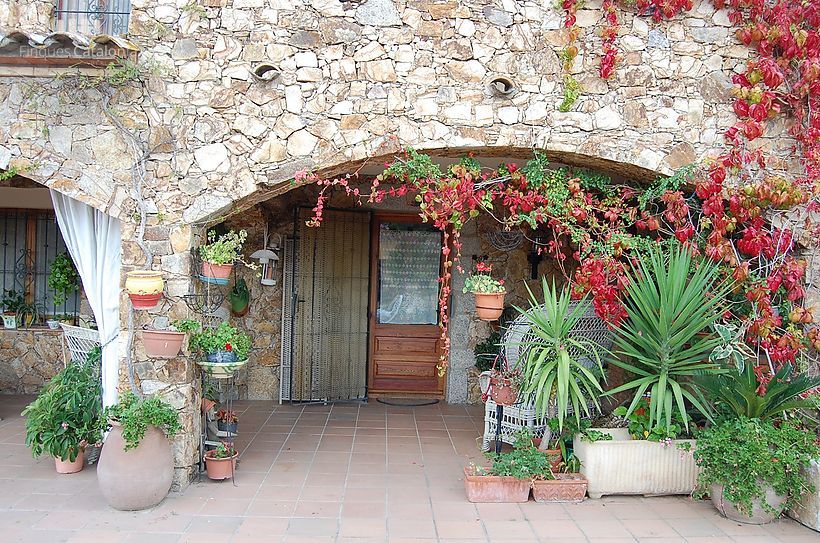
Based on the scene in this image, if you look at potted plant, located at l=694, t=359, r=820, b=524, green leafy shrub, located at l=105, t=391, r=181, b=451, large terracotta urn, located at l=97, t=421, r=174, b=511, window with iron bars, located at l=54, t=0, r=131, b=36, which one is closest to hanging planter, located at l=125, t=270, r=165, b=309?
green leafy shrub, located at l=105, t=391, r=181, b=451

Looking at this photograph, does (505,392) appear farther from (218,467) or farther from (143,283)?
(143,283)

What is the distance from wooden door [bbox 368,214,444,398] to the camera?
6.54 meters

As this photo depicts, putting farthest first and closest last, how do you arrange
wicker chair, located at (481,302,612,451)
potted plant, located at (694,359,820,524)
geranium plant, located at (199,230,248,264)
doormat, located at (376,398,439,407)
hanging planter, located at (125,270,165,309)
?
1. doormat, located at (376,398,439,407)
2. wicker chair, located at (481,302,612,451)
3. geranium plant, located at (199,230,248,264)
4. hanging planter, located at (125,270,165,309)
5. potted plant, located at (694,359,820,524)

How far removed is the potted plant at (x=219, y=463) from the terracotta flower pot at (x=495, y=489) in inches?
64.7

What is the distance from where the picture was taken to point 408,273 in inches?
259

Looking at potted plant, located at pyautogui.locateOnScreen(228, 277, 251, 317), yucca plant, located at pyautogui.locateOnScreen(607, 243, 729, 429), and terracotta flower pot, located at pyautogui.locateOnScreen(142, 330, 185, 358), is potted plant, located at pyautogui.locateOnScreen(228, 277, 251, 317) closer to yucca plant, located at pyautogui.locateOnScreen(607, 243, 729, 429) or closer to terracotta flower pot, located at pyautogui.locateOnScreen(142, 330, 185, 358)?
terracotta flower pot, located at pyautogui.locateOnScreen(142, 330, 185, 358)

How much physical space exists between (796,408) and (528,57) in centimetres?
288

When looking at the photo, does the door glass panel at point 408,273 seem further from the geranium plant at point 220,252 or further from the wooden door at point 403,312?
the geranium plant at point 220,252

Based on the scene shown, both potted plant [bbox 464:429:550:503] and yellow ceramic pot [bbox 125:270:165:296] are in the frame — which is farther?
potted plant [bbox 464:429:550:503]

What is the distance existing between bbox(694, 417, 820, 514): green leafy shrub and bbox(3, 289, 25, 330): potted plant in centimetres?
654

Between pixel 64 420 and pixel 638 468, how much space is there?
3901mm

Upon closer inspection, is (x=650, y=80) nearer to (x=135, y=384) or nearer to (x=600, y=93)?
(x=600, y=93)

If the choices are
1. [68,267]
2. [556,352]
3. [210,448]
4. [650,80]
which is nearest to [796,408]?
[556,352]

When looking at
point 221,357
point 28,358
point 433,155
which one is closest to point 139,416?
point 221,357
